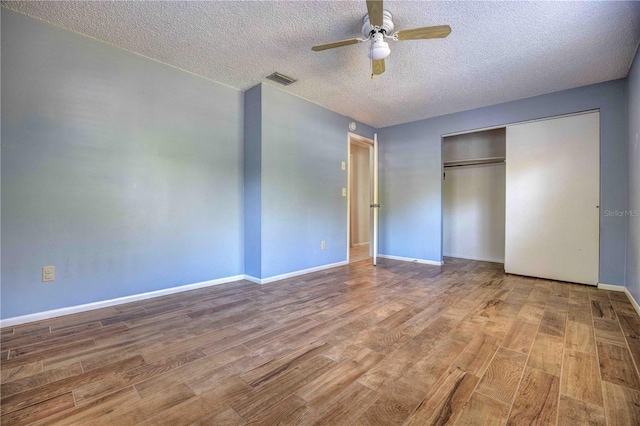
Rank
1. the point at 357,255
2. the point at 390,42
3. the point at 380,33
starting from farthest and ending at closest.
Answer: the point at 357,255
the point at 390,42
the point at 380,33

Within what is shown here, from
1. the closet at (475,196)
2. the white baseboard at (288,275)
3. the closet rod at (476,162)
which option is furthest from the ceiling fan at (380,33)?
the closet rod at (476,162)

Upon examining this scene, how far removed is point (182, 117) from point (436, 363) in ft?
11.1

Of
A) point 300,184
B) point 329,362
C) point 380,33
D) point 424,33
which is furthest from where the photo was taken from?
point 300,184

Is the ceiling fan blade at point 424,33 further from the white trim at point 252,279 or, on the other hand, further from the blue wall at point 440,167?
the white trim at point 252,279

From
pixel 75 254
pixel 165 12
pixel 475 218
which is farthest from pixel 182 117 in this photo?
pixel 475 218

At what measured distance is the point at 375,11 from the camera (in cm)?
187

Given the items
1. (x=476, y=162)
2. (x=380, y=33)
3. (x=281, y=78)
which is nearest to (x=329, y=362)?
(x=380, y=33)

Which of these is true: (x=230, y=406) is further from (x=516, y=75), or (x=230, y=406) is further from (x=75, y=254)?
(x=516, y=75)

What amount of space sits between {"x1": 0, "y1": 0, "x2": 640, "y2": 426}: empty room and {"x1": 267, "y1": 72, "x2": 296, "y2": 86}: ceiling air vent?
43mm

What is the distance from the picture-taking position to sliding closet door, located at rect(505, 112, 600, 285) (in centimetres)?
346

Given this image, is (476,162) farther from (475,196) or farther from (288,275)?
(288,275)

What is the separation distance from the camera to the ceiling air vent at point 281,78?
3227 mm

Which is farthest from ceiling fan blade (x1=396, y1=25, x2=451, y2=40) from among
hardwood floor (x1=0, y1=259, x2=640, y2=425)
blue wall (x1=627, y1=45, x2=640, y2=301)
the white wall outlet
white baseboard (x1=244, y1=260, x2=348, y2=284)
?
the white wall outlet

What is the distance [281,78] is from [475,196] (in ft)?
13.7
